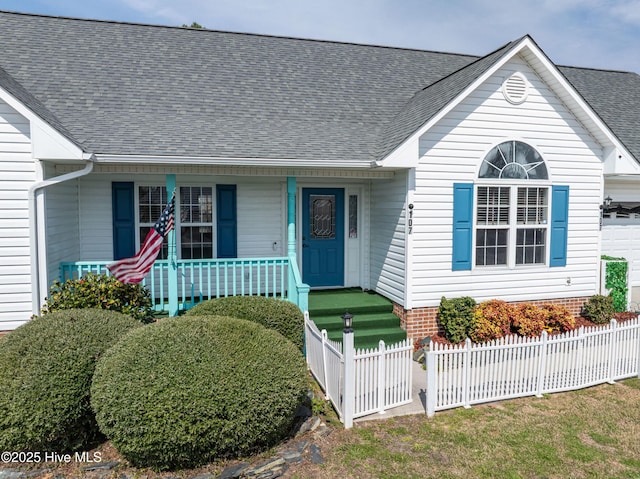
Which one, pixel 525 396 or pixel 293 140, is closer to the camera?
pixel 525 396

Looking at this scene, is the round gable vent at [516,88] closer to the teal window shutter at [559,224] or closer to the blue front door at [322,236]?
the teal window shutter at [559,224]

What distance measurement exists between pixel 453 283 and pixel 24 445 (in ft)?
23.8

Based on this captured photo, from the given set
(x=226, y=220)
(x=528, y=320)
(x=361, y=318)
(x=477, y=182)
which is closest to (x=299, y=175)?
(x=226, y=220)

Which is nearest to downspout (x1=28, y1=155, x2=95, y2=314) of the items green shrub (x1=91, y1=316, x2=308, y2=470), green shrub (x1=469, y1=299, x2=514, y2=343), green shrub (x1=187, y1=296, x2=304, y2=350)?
green shrub (x1=187, y1=296, x2=304, y2=350)

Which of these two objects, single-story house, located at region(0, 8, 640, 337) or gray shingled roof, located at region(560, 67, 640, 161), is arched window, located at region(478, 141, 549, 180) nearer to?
single-story house, located at region(0, 8, 640, 337)

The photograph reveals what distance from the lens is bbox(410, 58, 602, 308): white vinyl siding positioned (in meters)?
8.76

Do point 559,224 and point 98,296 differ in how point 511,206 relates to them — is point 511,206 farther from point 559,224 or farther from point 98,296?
point 98,296

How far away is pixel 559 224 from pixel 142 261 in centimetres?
813

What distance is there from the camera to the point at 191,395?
4586 millimetres

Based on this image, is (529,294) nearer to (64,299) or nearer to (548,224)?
(548,224)

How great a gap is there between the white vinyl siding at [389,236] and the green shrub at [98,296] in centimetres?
472

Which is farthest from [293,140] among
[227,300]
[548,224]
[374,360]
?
[548,224]

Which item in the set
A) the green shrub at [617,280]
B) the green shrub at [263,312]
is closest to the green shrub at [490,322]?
the green shrub at [617,280]

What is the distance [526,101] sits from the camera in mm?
9062
